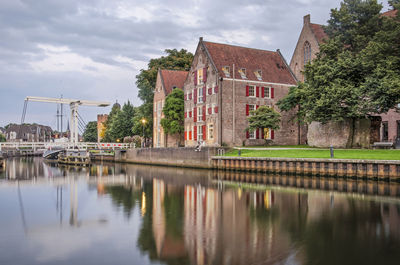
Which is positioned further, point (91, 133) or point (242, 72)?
point (91, 133)

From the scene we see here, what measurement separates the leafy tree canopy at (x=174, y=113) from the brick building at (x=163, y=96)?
7.84ft

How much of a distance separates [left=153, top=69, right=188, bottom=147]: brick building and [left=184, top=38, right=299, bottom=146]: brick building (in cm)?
567

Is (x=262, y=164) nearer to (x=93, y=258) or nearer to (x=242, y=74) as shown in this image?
(x=242, y=74)

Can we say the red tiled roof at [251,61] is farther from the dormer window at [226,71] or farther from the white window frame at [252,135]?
the white window frame at [252,135]

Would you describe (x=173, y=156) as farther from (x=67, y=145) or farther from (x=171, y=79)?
(x=67, y=145)

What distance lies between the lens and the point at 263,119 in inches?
1618

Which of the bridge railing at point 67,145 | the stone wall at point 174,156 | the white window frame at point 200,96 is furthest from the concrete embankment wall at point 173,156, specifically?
the white window frame at point 200,96

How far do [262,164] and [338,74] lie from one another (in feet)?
32.1

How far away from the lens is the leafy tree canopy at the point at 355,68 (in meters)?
28.6

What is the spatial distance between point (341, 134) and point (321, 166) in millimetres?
10410

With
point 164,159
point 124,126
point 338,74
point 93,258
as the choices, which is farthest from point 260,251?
point 124,126

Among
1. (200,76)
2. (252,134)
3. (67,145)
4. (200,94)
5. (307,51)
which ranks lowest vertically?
(67,145)

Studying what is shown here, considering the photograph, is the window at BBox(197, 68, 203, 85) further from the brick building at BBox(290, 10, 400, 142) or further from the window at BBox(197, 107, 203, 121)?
the brick building at BBox(290, 10, 400, 142)

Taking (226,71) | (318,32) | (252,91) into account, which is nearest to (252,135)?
(252,91)
